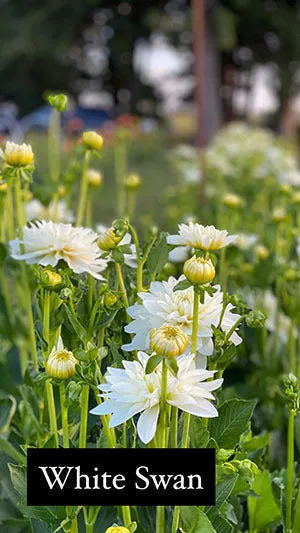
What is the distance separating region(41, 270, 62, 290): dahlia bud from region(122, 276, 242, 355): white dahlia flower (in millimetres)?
59

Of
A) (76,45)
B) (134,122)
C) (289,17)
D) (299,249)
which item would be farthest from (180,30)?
(299,249)

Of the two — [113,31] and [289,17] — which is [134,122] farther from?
[113,31]

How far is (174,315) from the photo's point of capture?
522 millimetres

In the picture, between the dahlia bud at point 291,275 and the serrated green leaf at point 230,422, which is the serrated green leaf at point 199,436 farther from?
the dahlia bud at point 291,275

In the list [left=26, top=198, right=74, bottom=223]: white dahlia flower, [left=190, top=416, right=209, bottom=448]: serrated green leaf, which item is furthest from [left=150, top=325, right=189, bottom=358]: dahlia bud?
[left=26, top=198, right=74, bottom=223]: white dahlia flower

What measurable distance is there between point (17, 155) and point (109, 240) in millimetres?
131

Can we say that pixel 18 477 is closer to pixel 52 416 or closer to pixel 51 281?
pixel 52 416

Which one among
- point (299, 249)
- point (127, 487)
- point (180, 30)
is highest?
point (180, 30)

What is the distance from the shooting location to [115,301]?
590mm

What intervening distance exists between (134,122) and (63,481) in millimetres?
1295

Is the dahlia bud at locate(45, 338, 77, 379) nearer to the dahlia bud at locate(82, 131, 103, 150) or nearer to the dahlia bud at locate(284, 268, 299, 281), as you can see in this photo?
the dahlia bud at locate(82, 131, 103, 150)

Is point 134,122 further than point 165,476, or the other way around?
point 134,122

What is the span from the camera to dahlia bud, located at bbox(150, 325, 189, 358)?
44 centimetres

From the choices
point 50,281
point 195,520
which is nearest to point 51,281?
point 50,281
